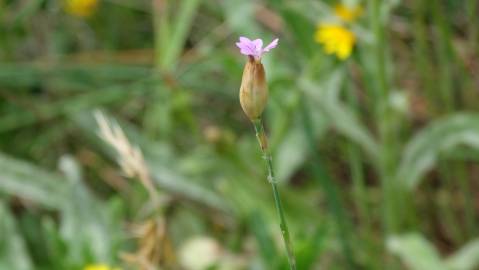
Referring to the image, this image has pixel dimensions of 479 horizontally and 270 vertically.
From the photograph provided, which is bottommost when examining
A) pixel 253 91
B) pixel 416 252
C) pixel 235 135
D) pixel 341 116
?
pixel 253 91

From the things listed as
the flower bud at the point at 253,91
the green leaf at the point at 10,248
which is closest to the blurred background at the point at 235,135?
the green leaf at the point at 10,248

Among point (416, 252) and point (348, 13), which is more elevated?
point (348, 13)

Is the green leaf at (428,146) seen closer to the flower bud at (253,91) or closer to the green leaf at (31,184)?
the green leaf at (31,184)

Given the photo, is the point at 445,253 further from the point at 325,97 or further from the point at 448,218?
the point at 325,97

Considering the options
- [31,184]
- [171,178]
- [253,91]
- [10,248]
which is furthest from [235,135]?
[253,91]

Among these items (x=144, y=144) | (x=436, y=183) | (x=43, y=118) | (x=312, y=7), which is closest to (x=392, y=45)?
(x=436, y=183)

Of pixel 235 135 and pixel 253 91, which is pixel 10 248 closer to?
pixel 235 135
